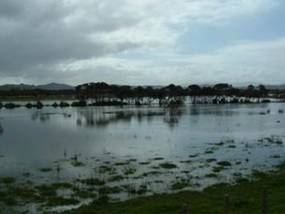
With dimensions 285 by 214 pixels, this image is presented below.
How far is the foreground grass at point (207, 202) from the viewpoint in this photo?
15492 mm

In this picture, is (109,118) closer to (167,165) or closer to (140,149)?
(140,149)

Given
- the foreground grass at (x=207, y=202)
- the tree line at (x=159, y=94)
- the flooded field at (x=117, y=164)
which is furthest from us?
the tree line at (x=159, y=94)

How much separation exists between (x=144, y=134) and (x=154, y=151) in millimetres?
15404

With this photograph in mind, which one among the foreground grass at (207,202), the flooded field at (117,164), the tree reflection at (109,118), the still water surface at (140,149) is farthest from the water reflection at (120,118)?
the foreground grass at (207,202)

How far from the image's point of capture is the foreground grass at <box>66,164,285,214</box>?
1549cm

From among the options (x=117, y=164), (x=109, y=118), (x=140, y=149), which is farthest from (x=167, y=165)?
(x=109, y=118)

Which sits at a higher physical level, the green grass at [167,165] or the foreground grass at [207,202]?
the foreground grass at [207,202]

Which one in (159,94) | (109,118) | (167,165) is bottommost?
(167,165)

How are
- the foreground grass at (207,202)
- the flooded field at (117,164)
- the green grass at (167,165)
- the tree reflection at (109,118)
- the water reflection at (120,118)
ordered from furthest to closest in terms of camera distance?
the tree reflection at (109,118), the water reflection at (120,118), the green grass at (167,165), the flooded field at (117,164), the foreground grass at (207,202)

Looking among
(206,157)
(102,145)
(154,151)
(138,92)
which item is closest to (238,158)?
(206,157)

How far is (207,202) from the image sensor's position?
55.3ft

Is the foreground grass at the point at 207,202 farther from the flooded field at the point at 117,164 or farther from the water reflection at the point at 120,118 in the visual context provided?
the water reflection at the point at 120,118

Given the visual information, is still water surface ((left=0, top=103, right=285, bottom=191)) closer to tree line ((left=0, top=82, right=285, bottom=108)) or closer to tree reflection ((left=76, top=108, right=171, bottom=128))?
tree reflection ((left=76, top=108, right=171, bottom=128))

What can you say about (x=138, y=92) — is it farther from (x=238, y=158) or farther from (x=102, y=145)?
(x=238, y=158)
